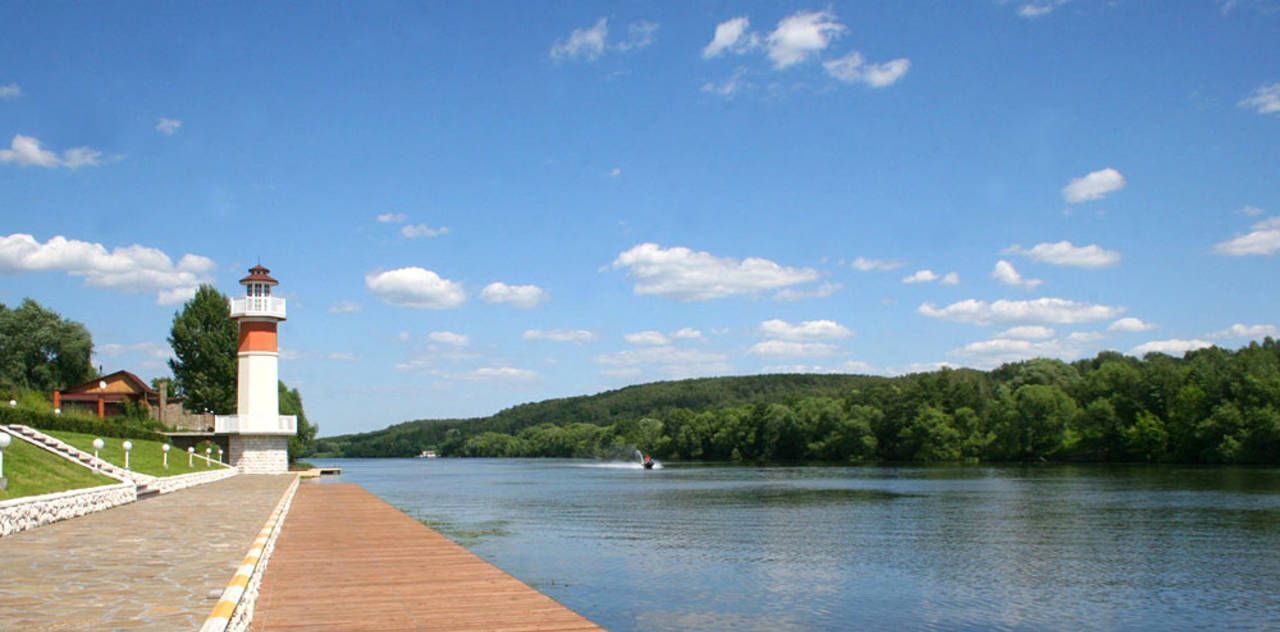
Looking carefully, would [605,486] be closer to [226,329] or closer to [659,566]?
[226,329]

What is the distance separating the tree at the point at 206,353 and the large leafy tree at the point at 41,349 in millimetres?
7302

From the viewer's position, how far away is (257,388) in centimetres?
4688

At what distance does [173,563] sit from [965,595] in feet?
41.8

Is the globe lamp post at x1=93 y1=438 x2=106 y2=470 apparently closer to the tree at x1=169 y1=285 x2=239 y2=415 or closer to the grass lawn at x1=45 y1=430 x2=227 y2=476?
the grass lawn at x1=45 y1=430 x2=227 y2=476

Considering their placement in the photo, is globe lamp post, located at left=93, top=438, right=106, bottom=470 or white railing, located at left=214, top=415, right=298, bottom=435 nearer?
globe lamp post, located at left=93, top=438, right=106, bottom=470

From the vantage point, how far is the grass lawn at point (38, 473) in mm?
19688

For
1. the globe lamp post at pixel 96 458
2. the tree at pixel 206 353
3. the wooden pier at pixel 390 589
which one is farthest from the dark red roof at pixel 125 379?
the wooden pier at pixel 390 589

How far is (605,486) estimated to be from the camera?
188 feet

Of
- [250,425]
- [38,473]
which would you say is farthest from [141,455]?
[38,473]

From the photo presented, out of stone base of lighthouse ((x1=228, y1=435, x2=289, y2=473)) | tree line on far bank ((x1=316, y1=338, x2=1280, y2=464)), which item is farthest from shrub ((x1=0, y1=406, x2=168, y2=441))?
tree line on far bank ((x1=316, y1=338, x2=1280, y2=464))

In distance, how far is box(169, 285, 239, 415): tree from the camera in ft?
199

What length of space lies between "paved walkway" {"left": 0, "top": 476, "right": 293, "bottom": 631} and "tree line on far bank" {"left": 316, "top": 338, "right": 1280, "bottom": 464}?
71009 millimetres

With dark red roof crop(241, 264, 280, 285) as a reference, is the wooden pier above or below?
below

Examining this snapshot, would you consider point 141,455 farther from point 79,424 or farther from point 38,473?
point 38,473
